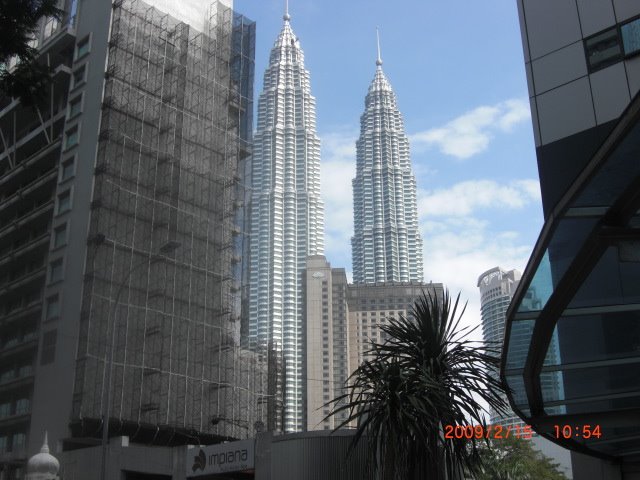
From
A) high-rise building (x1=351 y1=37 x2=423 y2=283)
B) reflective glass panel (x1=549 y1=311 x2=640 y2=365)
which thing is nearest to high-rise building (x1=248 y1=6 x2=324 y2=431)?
high-rise building (x1=351 y1=37 x2=423 y2=283)

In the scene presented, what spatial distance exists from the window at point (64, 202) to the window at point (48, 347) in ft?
23.9

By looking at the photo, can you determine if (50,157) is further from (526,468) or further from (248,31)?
(526,468)

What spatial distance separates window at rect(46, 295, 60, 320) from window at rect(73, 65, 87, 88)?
13612mm

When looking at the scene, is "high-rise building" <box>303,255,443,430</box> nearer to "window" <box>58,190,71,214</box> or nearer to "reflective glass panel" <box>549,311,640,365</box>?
"window" <box>58,190,71,214</box>

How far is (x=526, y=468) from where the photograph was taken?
132 ft

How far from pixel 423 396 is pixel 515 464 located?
2685 cm

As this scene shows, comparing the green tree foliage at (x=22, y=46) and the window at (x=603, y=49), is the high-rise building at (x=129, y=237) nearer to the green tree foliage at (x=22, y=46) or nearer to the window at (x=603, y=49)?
the green tree foliage at (x=22, y=46)

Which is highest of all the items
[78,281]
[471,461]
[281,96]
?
[281,96]

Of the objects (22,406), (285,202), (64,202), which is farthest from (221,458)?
(285,202)

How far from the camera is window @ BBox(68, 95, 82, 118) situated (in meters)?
45.3

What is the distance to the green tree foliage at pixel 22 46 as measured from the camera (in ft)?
44.1

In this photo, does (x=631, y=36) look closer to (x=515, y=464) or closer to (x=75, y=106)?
(x=515, y=464)

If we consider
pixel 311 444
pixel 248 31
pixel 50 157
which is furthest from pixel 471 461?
pixel 248 31

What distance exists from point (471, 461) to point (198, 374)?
92.4 feet
